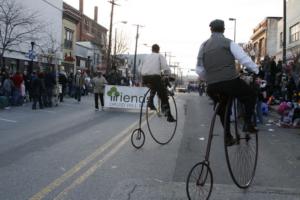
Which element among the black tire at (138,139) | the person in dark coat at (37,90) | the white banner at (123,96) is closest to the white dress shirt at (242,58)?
the black tire at (138,139)

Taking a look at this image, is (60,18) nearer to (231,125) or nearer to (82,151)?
(82,151)

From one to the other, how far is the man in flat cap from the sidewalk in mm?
680

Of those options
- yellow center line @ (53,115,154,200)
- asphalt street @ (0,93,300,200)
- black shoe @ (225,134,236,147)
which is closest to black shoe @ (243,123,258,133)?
black shoe @ (225,134,236,147)

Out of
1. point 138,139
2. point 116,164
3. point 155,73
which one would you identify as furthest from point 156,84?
point 116,164

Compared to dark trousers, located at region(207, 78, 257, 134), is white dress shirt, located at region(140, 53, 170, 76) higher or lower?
higher

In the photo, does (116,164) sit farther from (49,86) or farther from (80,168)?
(49,86)

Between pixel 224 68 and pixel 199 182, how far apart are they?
5.00 feet

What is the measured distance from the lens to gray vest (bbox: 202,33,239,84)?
671cm

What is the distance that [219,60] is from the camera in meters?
6.74

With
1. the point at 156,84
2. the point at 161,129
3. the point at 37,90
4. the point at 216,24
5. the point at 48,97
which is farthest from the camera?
the point at 48,97

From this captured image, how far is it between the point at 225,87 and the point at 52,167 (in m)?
3.50

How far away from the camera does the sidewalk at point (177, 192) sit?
671 cm

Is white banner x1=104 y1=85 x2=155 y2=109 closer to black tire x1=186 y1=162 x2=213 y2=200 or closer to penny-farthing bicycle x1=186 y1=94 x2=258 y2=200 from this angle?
penny-farthing bicycle x1=186 y1=94 x2=258 y2=200

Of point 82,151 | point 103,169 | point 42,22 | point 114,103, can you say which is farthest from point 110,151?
point 42,22
